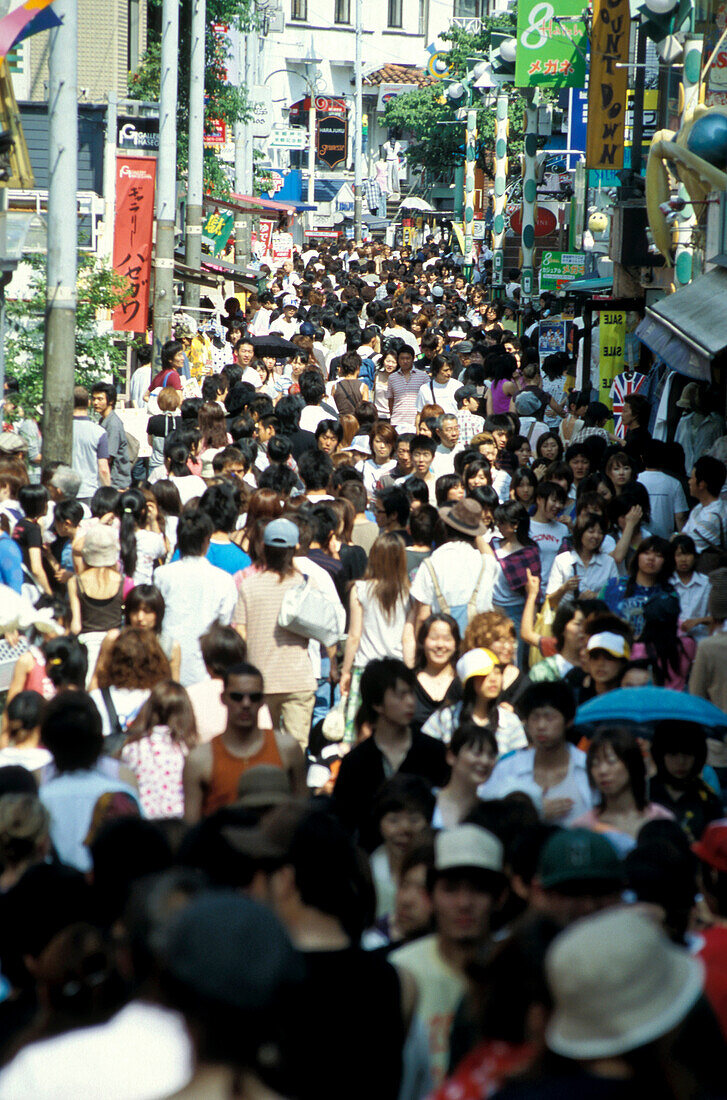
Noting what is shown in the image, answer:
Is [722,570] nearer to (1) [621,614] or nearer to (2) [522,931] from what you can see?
(1) [621,614]

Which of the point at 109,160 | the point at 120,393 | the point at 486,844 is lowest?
the point at 120,393

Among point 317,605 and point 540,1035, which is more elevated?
point 540,1035

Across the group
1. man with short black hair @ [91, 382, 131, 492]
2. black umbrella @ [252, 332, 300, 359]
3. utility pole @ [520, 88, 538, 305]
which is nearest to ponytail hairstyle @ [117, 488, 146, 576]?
man with short black hair @ [91, 382, 131, 492]

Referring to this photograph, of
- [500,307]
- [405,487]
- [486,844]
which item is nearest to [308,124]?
[500,307]

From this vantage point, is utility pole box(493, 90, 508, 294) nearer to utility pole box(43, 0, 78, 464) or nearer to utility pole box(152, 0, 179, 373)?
utility pole box(152, 0, 179, 373)

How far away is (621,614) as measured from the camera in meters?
7.92

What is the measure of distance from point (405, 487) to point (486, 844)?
5.63m

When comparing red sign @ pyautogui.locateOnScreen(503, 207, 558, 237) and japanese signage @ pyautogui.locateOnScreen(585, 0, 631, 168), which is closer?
japanese signage @ pyautogui.locateOnScreen(585, 0, 631, 168)

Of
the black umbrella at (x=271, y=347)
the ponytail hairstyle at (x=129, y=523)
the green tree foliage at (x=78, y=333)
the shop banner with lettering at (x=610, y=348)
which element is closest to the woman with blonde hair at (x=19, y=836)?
the ponytail hairstyle at (x=129, y=523)

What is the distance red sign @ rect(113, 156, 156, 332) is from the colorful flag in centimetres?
725

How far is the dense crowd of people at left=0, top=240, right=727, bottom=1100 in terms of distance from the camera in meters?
2.62

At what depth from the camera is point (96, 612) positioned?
25.3 ft

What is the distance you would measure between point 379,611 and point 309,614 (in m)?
0.52

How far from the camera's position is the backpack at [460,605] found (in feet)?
25.3
